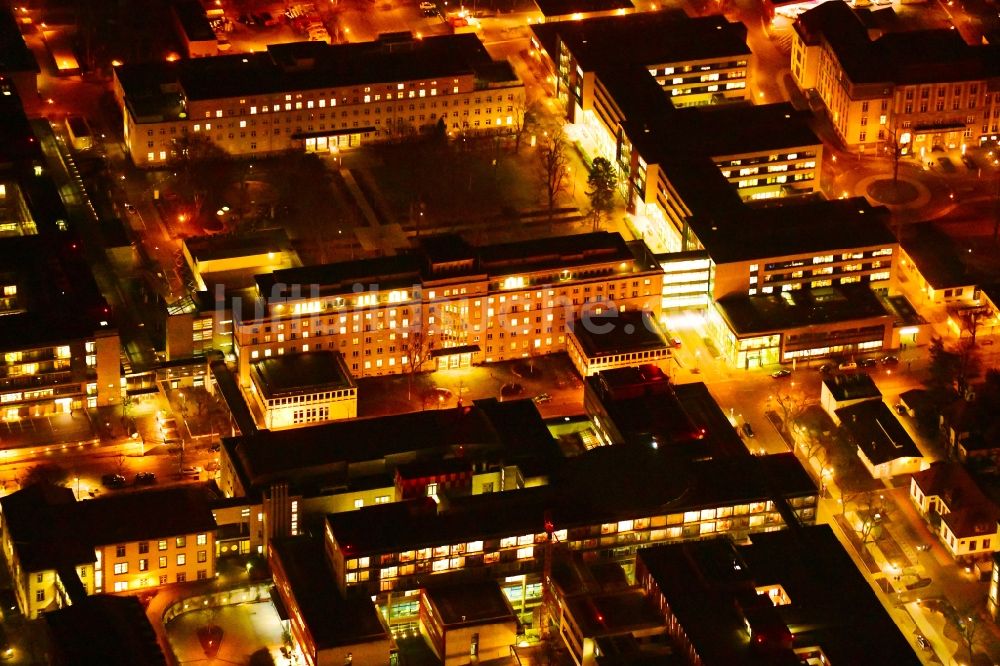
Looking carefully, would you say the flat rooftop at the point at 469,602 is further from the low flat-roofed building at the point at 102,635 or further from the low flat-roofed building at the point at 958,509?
the low flat-roofed building at the point at 958,509

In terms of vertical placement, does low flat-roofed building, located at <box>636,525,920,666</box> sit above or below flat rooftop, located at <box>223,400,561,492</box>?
below

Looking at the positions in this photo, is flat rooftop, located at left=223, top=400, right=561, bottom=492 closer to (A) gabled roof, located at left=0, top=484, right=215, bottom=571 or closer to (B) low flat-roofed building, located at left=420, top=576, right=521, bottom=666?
(A) gabled roof, located at left=0, top=484, right=215, bottom=571

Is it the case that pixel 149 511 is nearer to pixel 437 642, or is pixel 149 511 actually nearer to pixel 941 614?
pixel 437 642

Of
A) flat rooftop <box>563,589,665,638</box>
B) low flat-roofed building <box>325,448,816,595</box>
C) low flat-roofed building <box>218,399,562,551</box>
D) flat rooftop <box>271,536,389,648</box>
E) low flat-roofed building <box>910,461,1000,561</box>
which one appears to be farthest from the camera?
low flat-roofed building <box>910,461,1000,561</box>

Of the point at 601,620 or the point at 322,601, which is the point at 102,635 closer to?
the point at 322,601

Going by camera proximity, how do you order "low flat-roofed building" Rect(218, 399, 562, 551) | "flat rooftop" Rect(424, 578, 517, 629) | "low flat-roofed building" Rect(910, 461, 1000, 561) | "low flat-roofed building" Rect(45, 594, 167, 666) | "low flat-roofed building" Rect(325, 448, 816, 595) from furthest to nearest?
1. "low flat-roofed building" Rect(910, 461, 1000, 561)
2. "low flat-roofed building" Rect(218, 399, 562, 551)
3. "low flat-roofed building" Rect(325, 448, 816, 595)
4. "flat rooftop" Rect(424, 578, 517, 629)
5. "low flat-roofed building" Rect(45, 594, 167, 666)

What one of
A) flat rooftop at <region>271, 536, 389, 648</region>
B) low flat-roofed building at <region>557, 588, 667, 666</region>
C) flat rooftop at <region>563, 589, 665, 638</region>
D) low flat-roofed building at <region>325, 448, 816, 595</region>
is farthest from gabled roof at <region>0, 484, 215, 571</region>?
A: flat rooftop at <region>563, 589, 665, 638</region>
